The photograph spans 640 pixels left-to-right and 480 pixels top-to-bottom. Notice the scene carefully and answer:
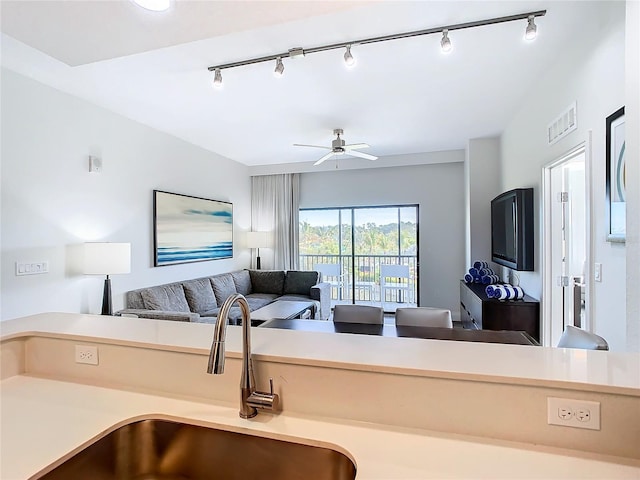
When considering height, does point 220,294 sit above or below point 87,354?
below

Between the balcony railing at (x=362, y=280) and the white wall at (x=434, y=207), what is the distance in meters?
0.38

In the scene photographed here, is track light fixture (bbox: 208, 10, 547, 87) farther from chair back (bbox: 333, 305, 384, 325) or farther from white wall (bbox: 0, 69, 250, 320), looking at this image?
chair back (bbox: 333, 305, 384, 325)

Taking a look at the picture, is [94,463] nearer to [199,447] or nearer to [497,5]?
[199,447]

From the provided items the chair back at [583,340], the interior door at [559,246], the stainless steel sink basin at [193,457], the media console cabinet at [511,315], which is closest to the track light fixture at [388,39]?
the interior door at [559,246]

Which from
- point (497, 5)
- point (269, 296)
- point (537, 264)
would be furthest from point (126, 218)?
point (537, 264)

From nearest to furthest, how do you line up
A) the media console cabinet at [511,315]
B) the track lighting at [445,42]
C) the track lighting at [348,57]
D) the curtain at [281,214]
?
1. the track lighting at [445,42]
2. the track lighting at [348,57]
3. the media console cabinet at [511,315]
4. the curtain at [281,214]

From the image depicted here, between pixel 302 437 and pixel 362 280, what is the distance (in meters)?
5.53

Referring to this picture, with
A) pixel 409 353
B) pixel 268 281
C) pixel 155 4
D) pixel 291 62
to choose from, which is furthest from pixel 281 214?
pixel 409 353

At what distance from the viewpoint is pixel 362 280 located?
20.8 feet

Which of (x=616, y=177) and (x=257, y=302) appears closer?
(x=616, y=177)

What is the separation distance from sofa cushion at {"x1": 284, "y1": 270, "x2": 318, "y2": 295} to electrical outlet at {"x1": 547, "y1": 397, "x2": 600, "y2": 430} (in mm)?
4898

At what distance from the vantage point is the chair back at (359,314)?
2629 mm

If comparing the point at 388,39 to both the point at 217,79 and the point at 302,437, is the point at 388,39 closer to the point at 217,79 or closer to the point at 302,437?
the point at 217,79

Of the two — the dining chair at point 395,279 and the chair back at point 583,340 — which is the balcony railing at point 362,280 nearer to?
the dining chair at point 395,279
